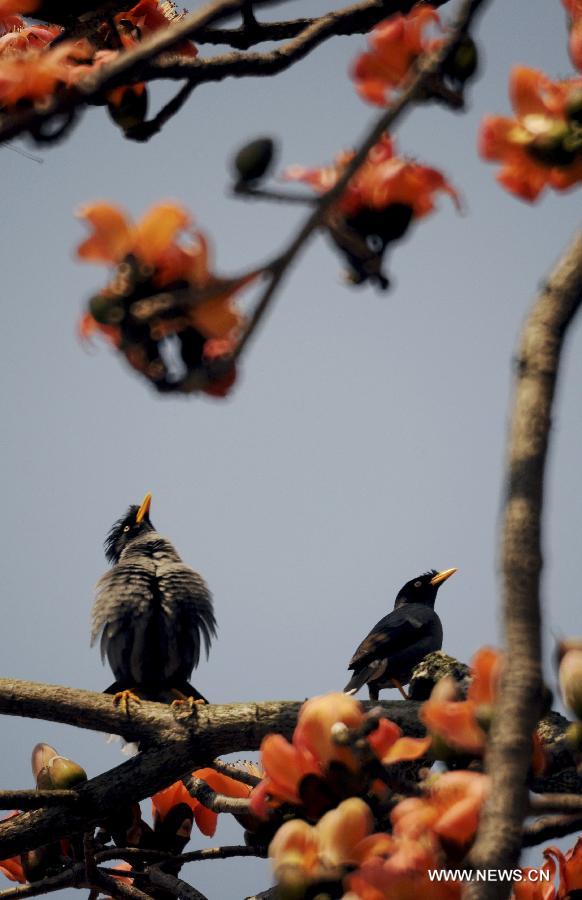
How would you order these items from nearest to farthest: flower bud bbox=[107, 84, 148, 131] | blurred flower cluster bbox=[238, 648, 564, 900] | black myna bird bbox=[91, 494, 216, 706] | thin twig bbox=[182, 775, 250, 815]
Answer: blurred flower cluster bbox=[238, 648, 564, 900], flower bud bbox=[107, 84, 148, 131], thin twig bbox=[182, 775, 250, 815], black myna bird bbox=[91, 494, 216, 706]

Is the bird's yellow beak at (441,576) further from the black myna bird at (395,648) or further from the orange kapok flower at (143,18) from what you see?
the orange kapok flower at (143,18)

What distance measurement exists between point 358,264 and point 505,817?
3.63ft

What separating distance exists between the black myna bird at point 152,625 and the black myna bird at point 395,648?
1.03 m

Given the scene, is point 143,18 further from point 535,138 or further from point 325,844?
point 325,844

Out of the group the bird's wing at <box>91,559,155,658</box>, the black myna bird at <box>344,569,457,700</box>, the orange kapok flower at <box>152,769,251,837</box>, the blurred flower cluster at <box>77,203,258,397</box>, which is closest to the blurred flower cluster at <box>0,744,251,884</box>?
the orange kapok flower at <box>152,769,251,837</box>

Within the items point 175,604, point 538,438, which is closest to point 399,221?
point 538,438

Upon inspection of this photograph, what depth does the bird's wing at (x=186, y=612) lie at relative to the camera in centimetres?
655

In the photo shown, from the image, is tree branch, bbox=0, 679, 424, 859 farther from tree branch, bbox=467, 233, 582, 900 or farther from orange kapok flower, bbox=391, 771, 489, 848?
tree branch, bbox=467, 233, 582, 900

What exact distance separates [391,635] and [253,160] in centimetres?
566

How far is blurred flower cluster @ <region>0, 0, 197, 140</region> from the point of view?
2105 mm

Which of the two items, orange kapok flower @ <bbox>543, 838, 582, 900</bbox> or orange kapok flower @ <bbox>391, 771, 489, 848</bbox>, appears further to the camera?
orange kapok flower @ <bbox>543, 838, 582, 900</bbox>

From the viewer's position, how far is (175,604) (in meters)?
6.64

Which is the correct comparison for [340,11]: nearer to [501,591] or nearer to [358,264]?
[358,264]

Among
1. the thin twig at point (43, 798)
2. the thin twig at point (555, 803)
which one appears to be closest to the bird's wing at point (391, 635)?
the thin twig at point (43, 798)
